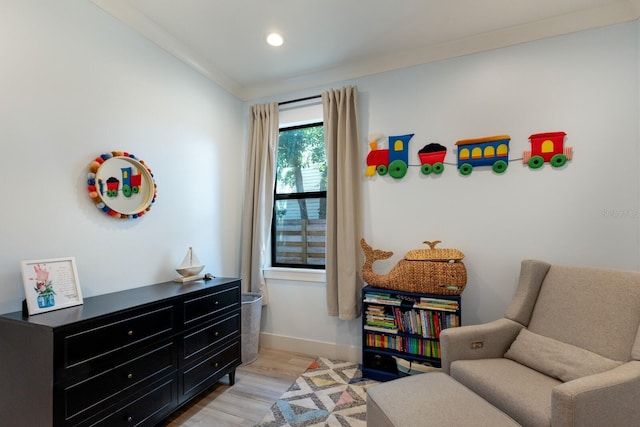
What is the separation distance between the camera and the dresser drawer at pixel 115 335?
1.33 m

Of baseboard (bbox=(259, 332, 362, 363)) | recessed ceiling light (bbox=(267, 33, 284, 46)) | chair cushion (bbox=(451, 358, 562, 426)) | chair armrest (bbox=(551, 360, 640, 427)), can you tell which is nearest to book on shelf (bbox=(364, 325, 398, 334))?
baseboard (bbox=(259, 332, 362, 363))

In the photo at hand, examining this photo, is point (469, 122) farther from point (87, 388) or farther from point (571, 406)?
point (87, 388)

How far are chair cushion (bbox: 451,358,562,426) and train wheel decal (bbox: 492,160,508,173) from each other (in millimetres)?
1364

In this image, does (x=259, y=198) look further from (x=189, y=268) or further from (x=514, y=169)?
(x=514, y=169)

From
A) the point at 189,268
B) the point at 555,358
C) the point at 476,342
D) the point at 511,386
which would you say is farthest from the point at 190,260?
the point at 555,358

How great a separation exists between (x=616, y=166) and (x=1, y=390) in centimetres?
383

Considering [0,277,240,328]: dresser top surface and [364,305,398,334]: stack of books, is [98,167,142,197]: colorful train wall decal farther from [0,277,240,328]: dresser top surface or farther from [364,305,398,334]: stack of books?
[364,305,398,334]: stack of books

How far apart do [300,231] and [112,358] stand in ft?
6.45

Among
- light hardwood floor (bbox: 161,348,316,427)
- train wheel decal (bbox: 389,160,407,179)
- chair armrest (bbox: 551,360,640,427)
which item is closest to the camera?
chair armrest (bbox: 551,360,640,427)

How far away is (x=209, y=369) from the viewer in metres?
2.10

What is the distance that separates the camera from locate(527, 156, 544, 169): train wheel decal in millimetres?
2184

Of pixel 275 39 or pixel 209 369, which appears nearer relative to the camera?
pixel 209 369

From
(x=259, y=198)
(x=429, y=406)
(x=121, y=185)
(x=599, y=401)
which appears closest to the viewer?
(x=599, y=401)

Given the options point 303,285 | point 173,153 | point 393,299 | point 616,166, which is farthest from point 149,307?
point 616,166
